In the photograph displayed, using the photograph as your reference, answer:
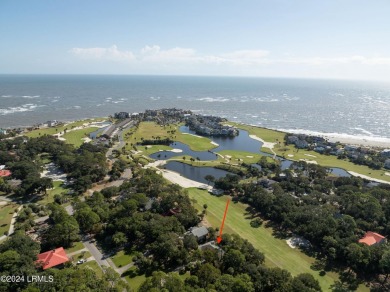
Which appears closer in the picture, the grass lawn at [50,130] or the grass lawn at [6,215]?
the grass lawn at [6,215]

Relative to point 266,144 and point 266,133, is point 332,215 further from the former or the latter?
point 266,133

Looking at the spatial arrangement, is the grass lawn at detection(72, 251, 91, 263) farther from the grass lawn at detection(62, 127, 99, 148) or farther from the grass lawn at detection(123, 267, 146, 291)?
the grass lawn at detection(62, 127, 99, 148)

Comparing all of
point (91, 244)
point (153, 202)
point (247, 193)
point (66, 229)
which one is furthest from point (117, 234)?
point (247, 193)

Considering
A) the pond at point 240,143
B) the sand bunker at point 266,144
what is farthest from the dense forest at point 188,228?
the sand bunker at point 266,144

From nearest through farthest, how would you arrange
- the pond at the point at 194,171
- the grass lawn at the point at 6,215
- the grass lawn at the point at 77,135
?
the grass lawn at the point at 6,215 < the pond at the point at 194,171 < the grass lawn at the point at 77,135

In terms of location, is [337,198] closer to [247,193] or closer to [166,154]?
[247,193]

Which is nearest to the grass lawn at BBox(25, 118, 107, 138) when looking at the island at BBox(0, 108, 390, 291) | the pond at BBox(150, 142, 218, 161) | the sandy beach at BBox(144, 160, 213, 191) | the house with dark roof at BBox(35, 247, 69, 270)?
the island at BBox(0, 108, 390, 291)

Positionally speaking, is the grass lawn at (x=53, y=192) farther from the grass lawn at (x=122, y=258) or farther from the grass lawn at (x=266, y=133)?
the grass lawn at (x=266, y=133)

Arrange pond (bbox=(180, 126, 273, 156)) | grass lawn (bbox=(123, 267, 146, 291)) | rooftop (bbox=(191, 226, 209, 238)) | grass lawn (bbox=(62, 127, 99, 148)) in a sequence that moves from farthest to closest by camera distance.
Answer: pond (bbox=(180, 126, 273, 156)) < grass lawn (bbox=(62, 127, 99, 148)) < rooftop (bbox=(191, 226, 209, 238)) < grass lawn (bbox=(123, 267, 146, 291))
